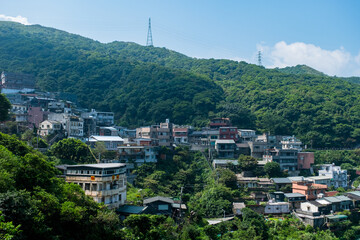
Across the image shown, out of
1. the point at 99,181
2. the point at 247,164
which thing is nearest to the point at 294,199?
the point at 247,164

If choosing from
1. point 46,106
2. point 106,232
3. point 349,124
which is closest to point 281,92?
point 349,124

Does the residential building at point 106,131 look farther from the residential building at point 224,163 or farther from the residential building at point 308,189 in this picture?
the residential building at point 308,189

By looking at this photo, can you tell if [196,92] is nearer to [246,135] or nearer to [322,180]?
[246,135]

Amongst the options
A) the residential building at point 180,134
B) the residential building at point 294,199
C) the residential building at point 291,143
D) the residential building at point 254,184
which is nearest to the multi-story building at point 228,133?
the residential building at point 180,134

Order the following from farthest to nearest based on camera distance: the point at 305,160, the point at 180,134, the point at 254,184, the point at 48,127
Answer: the point at 180,134 < the point at 305,160 < the point at 48,127 < the point at 254,184

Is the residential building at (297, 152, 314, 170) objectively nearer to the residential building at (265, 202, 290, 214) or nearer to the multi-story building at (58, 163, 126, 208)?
the residential building at (265, 202, 290, 214)
